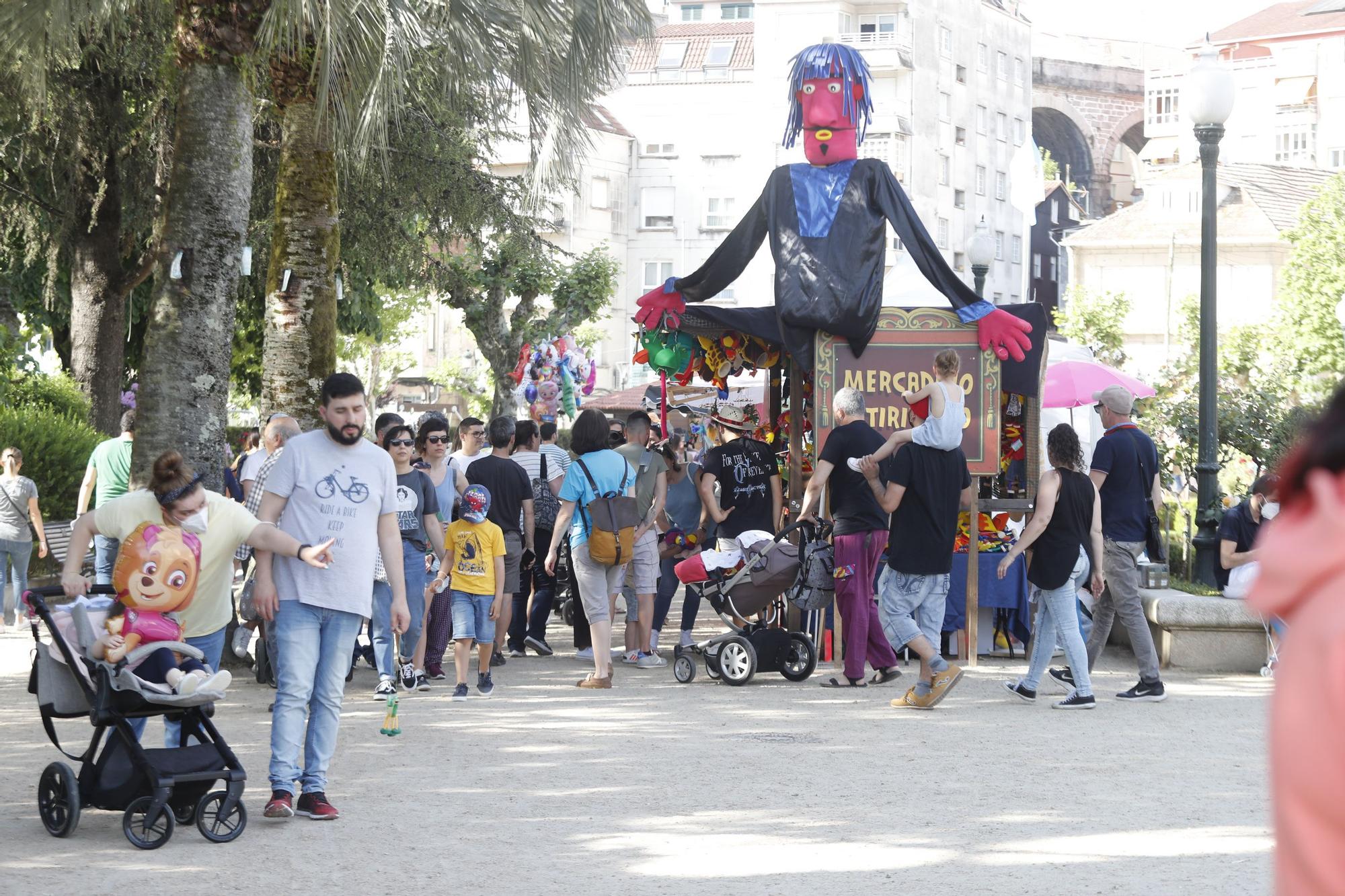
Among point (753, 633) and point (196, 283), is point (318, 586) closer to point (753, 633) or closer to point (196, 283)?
point (196, 283)

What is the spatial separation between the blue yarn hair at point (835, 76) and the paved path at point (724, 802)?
4673 mm

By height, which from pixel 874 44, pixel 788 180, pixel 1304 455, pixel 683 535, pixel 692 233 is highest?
pixel 874 44

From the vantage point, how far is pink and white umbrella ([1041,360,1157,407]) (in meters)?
17.3

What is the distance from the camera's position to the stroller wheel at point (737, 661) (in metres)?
11.0

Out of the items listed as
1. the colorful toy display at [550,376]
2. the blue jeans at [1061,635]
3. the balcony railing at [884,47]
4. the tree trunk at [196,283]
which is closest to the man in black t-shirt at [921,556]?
the blue jeans at [1061,635]

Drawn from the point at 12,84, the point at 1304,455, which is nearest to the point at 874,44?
the point at 12,84

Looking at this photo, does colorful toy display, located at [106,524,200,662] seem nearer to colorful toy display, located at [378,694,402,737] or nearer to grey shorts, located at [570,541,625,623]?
colorful toy display, located at [378,694,402,737]

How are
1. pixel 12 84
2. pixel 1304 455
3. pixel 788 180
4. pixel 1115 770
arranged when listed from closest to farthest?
1. pixel 1304 455
2. pixel 1115 770
3. pixel 788 180
4. pixel 12 84

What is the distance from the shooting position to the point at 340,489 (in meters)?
6.71

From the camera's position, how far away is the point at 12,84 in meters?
15.8

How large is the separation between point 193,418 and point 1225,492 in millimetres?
14115

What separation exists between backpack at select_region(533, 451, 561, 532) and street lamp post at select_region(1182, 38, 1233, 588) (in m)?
5.12

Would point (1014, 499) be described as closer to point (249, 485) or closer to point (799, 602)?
point (799, 602)

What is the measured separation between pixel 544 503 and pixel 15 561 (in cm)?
503
